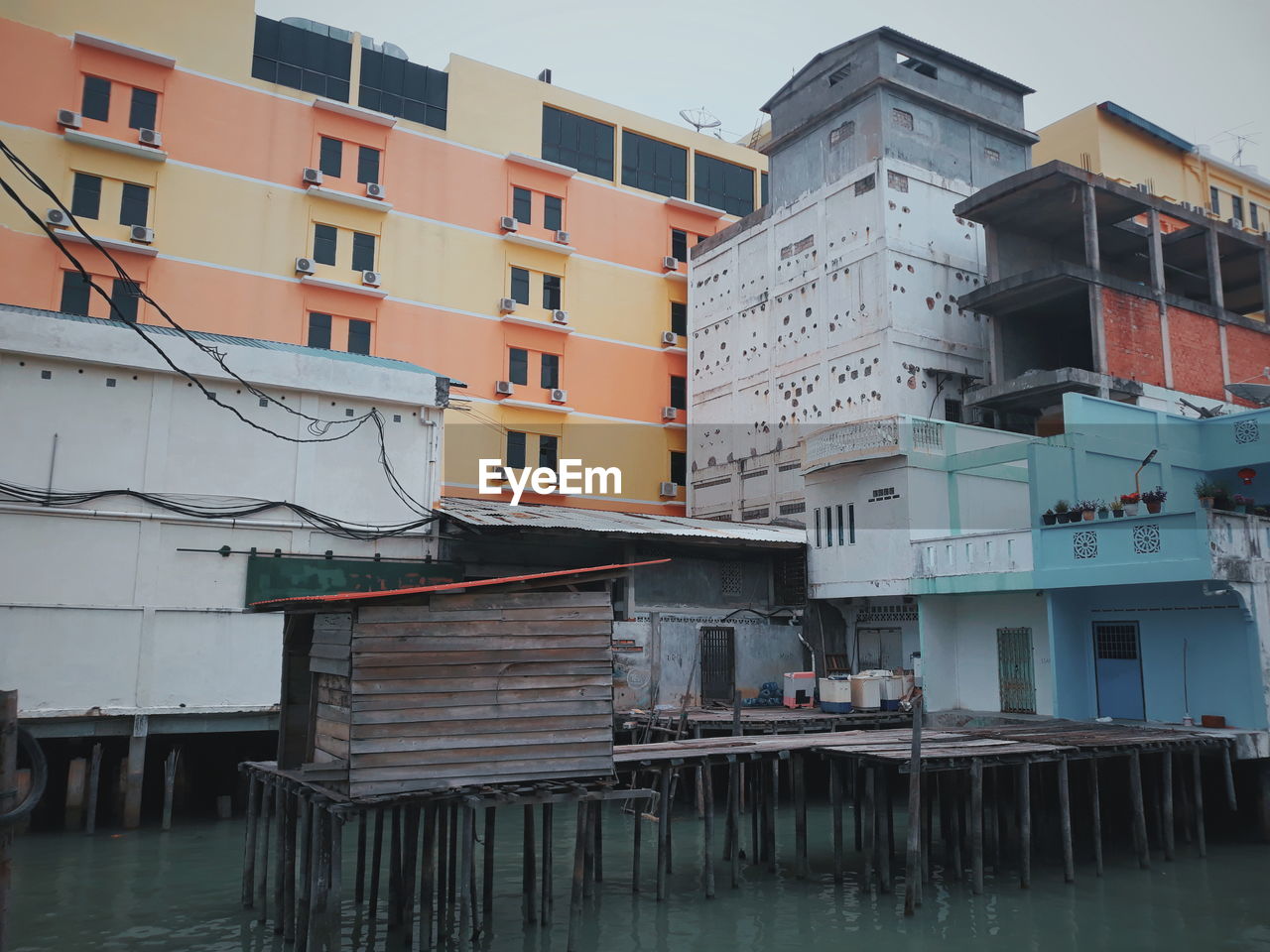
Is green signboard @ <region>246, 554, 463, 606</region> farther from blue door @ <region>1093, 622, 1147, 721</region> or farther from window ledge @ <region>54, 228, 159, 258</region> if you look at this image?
blue door @ <region>1093, 622, 1147, 721</region>

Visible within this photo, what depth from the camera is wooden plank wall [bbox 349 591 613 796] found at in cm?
1172

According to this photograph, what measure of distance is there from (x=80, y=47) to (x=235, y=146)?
4712 millimetres

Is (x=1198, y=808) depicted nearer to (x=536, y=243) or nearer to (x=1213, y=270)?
(x=1213, y=270)

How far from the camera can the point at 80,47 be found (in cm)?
2944

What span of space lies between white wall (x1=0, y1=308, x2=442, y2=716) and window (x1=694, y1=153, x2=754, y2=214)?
2211 centimetres

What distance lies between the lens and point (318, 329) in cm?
3231

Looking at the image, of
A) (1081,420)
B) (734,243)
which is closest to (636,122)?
(734,243)

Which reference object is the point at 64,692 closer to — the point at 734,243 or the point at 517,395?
the point at 517,395

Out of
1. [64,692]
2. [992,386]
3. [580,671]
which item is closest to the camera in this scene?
[580,671]

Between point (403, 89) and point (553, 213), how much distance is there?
256 inches

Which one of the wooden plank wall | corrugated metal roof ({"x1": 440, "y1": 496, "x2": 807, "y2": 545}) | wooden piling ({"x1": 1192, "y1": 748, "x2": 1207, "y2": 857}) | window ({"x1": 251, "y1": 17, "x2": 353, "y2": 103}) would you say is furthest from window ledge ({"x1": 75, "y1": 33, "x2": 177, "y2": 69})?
wooden piling ({"x1": 1192, "y1": 748, "x2": 1207, "y2": 857})

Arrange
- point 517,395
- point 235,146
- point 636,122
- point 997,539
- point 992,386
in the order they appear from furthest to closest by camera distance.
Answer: point 636,122 → point 517,395 → point 235,146 → point 992,386 → point 997,539

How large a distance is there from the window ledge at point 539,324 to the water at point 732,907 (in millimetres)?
→ 20687

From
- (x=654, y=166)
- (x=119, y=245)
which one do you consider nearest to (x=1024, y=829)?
(x=119, y=245)
